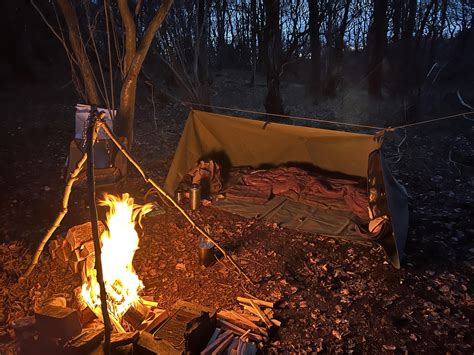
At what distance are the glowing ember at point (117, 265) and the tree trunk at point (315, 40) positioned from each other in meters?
9.24

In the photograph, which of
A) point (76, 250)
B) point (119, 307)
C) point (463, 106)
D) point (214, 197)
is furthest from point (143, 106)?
point (463, 106)

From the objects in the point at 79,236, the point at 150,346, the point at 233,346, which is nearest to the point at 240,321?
the point at 233,346

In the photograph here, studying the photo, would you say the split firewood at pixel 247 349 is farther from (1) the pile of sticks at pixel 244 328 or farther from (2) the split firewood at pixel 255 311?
(2) the split firewood at pixel 255 311

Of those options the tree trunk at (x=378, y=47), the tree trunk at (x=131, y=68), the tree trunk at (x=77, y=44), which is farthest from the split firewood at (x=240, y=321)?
the tree trunk at (x=378, y=47)

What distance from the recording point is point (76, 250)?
3055mm

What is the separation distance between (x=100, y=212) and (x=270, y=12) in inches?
221

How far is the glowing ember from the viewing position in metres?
2.64

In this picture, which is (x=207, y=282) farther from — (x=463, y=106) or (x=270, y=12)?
(x=463, y=106)

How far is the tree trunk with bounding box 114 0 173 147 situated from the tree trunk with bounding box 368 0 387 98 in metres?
8.15

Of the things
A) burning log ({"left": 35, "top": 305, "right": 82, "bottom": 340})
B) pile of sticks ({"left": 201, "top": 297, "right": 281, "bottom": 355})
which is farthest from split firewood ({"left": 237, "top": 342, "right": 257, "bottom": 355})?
burning log ({"left": 35, "top": 305, "right": 82, "bottom": 340})

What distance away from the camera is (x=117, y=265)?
9.28ft

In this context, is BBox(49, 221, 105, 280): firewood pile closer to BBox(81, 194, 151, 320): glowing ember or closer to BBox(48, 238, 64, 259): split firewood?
BBox(48, 238, 64, 259): split firewood

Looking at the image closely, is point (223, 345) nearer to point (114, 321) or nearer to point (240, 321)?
point (240, 321)

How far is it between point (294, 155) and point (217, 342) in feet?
10.4
